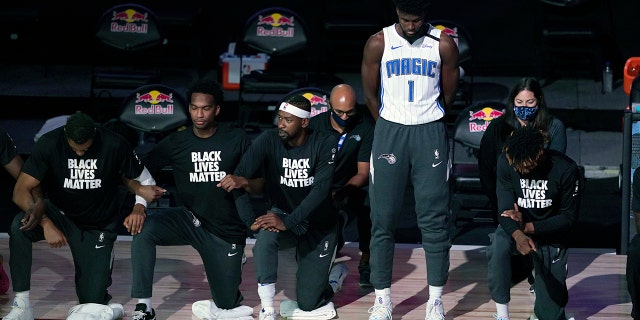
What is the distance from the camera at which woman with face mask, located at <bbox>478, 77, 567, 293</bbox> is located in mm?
8461

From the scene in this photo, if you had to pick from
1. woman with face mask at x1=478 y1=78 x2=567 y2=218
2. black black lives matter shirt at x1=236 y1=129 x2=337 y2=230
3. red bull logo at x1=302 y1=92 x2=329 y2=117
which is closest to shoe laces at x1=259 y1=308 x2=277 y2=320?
black black lives matter shirt at x1=236 y1=129 x2=337 y2=230

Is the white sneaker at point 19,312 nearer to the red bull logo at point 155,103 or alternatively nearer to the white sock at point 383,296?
the white sock at point 383,296

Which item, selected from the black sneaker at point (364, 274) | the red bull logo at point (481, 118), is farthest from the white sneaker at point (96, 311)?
the red bull logo at point (481, 118)

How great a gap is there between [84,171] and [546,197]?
9.00ft

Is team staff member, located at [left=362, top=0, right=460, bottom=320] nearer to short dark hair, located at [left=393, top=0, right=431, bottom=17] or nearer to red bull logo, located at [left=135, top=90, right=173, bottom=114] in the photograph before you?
short dark hair, located at [left=393, top=0, right=431, bottom=17]

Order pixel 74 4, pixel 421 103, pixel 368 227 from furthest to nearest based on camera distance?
pixel 74 4 → pixel 368 227 → pixel 421 103

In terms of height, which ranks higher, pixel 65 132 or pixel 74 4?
pixel 74 4

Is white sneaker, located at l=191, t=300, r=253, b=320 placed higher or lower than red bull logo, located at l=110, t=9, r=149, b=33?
lower

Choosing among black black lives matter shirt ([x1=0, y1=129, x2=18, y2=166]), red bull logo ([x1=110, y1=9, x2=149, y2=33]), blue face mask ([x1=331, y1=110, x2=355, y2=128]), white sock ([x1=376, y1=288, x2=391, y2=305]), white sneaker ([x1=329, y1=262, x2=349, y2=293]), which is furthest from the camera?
red bull logo ([x1=110, y1=9, x2=149, y2=33])

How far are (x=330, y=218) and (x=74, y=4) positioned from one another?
254 inches

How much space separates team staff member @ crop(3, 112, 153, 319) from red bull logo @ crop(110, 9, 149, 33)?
4115mm

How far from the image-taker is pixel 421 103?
789cm

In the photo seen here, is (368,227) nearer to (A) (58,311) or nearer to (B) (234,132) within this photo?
(B) (234,132)

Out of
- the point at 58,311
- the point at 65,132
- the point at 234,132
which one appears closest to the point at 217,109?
the point at 234,132
